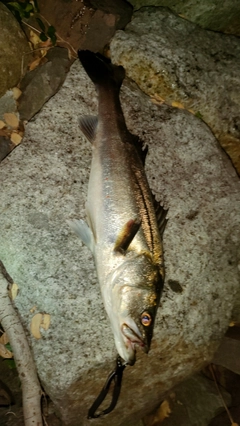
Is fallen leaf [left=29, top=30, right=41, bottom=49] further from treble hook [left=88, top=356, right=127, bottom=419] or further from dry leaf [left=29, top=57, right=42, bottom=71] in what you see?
treble hook [left=88, top=356, right=127, bottom=419]

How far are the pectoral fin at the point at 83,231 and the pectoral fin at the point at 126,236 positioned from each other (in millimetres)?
→ 361

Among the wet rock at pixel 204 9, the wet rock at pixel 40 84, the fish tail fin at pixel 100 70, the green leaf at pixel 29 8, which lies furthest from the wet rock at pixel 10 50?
the wet rock at pixel 204 9

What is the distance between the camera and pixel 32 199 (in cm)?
384

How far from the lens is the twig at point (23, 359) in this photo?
3.52 meters

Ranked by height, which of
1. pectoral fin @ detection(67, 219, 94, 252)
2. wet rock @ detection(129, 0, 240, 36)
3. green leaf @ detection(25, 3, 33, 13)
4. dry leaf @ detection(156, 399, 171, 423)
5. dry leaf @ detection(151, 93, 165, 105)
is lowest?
dry leaf @ detection(156, 399, 171, 423)

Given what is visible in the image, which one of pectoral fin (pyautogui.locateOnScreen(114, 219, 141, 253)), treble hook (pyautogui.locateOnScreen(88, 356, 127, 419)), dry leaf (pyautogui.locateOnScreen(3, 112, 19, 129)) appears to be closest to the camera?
pectoral fin (pyautogui.locateOnScreen(114, 219, 141, 253))

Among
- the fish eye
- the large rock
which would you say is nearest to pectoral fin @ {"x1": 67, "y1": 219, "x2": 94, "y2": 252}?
the large rock

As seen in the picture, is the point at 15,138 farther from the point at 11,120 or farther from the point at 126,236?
the point at 126,236

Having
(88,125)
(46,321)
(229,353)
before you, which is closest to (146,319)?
(46,321)

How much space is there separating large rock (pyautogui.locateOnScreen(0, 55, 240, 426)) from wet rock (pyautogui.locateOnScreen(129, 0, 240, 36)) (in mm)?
1859

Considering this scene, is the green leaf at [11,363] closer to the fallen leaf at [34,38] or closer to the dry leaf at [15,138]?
the dry leaf at [15,138]

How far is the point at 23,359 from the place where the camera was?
11.6 feet

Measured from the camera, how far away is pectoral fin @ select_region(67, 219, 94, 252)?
139 inches

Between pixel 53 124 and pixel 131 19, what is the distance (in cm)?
229
